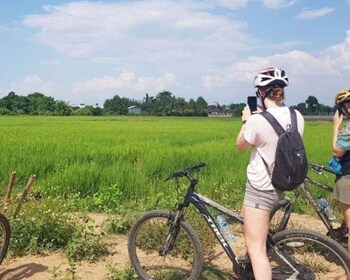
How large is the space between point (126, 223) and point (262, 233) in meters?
2.32

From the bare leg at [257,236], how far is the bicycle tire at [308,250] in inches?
8.9

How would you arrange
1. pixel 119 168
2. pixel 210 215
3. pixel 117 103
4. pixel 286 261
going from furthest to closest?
pixel 117 103 → pixel 119 168 → pixel 210 215 → pixel 286 261

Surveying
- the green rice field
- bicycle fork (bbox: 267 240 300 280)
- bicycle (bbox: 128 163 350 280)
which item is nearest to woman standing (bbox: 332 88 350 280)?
bicycle (bbox: 128 163 350 280)

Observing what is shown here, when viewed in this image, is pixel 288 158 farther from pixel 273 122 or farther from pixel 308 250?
pixel 308 250

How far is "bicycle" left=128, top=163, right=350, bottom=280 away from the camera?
2771 mm

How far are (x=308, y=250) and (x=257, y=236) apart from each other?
511 millimetres

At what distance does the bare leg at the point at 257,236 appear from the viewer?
101 inches

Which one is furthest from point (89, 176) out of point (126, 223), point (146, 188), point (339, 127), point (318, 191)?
point (339, 127)

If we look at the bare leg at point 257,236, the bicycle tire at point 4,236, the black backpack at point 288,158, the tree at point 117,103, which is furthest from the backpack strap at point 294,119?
the tree at point 117,103

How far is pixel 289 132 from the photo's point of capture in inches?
97.2

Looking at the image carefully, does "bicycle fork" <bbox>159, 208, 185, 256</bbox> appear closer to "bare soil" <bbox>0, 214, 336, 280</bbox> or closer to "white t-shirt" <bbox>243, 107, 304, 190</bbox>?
"bare soil" <bbox>0, 214, 336, 280</bbox>

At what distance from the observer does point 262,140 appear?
2.51 metres

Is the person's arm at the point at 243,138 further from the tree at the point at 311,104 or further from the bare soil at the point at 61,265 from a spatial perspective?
the tree at the point at 311,104

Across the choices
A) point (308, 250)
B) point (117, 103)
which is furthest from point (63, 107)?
point (308, 250)
